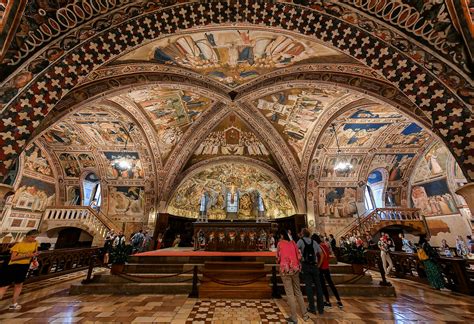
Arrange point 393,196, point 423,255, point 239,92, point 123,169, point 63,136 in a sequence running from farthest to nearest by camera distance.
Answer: point 393,196 < point 123,169 < point 63,136 < point 239,92 < point 423,255

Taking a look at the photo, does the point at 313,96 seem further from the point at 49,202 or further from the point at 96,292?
the point at 49,202

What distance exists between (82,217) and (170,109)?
30.0 feet

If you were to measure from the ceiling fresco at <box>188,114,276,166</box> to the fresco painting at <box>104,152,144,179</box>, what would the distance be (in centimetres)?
354

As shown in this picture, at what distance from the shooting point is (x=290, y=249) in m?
3.73

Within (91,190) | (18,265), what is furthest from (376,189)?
(91,190)

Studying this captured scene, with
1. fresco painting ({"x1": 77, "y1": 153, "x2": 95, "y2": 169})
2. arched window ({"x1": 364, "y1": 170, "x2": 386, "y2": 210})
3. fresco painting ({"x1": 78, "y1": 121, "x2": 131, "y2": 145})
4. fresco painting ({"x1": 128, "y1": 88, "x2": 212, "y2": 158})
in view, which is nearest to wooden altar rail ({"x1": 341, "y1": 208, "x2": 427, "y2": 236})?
arched window ({"x1": 364, "y1": 170, "x2": 386, "y2": 210})

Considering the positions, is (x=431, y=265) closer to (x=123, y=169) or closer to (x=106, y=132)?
(x=106, y=132)

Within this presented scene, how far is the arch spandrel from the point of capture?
13.4 feet

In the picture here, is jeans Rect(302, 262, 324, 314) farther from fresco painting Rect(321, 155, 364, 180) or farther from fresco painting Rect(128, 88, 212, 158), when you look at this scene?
fresco painting Rect(321, 155, 364, 180)

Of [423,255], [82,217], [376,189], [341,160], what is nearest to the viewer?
[423,255]

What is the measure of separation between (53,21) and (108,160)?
37.6 feet

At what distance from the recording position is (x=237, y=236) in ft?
28.0

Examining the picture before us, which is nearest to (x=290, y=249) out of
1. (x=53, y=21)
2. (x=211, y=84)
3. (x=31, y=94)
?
(x=31, y=94)

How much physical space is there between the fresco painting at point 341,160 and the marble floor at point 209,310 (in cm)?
918
